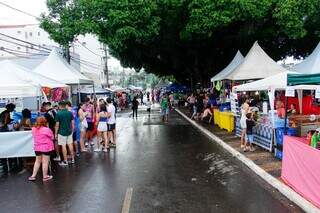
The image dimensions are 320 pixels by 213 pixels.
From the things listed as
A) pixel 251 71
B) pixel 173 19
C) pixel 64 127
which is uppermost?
pixel 173 19

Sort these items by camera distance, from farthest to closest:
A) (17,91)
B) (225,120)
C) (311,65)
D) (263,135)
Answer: (225,120)
(311,65)
(263,135)
(17,91)

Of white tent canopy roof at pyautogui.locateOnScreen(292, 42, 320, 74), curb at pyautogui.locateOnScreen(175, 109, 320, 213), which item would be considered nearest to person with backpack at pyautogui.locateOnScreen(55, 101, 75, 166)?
curb at pyautogui.locateOnScreen(175, 109, 320, 213)

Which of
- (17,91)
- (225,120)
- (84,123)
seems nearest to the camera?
(17,91)

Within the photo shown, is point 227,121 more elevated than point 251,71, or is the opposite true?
point 251,71

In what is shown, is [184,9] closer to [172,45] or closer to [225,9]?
[225,9]

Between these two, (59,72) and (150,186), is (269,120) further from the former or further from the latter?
(59,72)

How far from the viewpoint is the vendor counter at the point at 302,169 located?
7227mm

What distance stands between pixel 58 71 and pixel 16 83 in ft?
25.6

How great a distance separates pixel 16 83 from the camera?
12.6 m

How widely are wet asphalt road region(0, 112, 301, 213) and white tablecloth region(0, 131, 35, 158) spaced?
98cm

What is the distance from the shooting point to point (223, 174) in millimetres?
10328

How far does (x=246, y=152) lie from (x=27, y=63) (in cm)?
3554

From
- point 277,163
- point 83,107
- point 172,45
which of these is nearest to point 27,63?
point 172,45

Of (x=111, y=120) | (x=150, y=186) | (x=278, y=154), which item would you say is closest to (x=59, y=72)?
(x=111, y=120)
